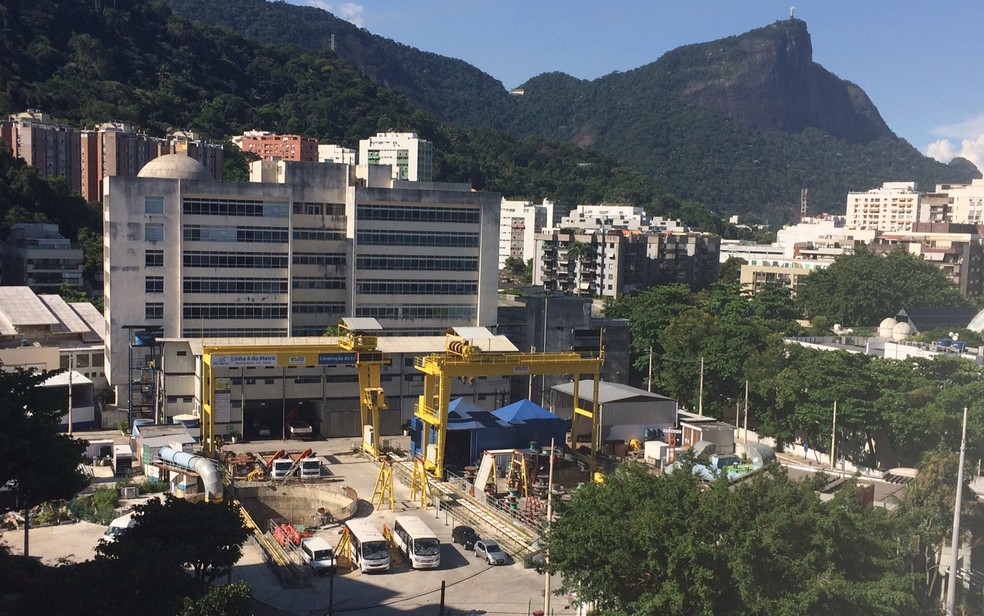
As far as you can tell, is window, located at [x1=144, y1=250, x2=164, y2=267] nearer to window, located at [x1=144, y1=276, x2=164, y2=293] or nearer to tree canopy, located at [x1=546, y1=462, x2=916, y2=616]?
window, located at [x1=144, y1=276, x2=164, y2=293]

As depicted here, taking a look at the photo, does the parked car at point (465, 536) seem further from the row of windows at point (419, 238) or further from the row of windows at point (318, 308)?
the row of windows at point (419, 238)

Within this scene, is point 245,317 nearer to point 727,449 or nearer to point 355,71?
point 727,449

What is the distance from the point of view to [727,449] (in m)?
35.9

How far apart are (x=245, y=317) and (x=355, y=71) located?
113 meters

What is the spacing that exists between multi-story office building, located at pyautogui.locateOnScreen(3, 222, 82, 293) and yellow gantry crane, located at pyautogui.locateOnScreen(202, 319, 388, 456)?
30.5 metres

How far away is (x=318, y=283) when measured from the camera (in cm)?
4353

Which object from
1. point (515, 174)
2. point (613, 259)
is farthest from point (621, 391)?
point (515, 174)

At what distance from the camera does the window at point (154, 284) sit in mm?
39719

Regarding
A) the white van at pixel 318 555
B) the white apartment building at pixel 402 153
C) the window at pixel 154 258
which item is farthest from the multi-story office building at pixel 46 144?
the white van at pixel 318 555

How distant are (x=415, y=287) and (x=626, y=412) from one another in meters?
11.5

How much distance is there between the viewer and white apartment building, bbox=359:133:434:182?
11462 centimetres

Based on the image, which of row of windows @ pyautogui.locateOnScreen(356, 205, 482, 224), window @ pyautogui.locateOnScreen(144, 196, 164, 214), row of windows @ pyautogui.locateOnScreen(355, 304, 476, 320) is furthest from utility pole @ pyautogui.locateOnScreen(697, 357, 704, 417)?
window @ pyautogui.locateOnScreen(144, 196, 164, 214)

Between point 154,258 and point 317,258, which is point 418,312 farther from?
point 154,258

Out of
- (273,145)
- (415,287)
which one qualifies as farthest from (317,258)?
(273,145)
